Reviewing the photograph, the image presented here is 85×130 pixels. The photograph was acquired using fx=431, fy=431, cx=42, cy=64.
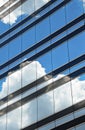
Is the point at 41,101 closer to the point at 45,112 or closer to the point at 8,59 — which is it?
the point at 45,112

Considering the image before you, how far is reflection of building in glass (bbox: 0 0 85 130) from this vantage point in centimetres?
3284

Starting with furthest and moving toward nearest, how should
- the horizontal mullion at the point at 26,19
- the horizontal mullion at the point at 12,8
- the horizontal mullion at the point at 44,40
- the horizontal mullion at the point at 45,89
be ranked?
the horizontal mullion at the point at 12,8, the horizontal mullion at the point at 26,19, the horizontal mullion at the point at 44,40, the horizontal mullion at the point at 45,89

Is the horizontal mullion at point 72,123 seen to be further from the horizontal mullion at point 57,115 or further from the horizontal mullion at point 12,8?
the horizontal mullion at point 12,8

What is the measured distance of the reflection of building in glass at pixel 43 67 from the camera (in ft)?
108

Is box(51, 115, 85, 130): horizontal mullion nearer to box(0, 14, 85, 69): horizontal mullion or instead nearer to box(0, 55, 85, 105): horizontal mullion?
box(0, 55, 85, 105): horizontal mullion

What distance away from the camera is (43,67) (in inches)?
1425

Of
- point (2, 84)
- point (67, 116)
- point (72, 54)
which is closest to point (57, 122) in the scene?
point (67, 116)

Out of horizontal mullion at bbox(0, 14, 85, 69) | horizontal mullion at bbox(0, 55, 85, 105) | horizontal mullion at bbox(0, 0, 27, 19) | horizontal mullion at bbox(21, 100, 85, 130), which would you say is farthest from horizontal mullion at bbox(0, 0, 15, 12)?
horizontal mullion at bbox(21, 100, 85, 130)

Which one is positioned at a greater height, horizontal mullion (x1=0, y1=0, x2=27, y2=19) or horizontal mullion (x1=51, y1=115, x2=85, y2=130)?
horizontal mullion (x1=0, y1=0, x2=27, y2=19)

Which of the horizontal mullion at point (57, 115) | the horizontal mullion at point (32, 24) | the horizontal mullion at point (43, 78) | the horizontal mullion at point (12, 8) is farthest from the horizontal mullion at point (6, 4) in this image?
the horizontal mullion at point (57, 115)

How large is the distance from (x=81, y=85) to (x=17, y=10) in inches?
536

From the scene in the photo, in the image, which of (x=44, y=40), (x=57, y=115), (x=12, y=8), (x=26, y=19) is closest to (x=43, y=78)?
(x=44, y=40)

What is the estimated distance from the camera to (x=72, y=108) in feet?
105

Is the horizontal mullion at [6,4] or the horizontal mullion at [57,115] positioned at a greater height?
the horizontal mullion at [6,4]
